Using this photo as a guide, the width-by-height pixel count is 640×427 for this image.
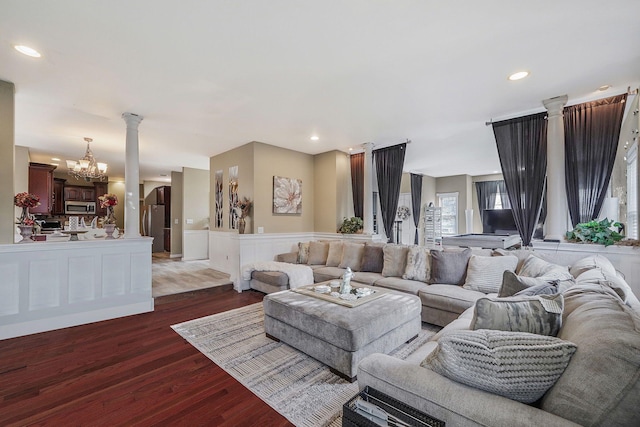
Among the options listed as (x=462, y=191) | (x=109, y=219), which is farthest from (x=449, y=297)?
(x=462, y=191)

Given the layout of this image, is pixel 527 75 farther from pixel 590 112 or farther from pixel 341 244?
pixel 341 244

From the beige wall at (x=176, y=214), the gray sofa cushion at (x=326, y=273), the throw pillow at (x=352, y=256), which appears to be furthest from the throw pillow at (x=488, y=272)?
the beige wall at (x=176, y=214)

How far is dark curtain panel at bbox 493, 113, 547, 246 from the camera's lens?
150 inches

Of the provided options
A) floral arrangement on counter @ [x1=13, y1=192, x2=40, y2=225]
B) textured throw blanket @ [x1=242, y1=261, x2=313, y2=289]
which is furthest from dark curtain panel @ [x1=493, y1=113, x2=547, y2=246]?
floral arrangement on counter @ [x1=13, y1=192, x2=40, y2=225]

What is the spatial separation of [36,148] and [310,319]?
7363 mm

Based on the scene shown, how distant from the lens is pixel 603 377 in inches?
35.2

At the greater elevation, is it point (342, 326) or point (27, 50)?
point (27, 50)

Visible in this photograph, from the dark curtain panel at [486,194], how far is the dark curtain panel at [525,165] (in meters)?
5.99

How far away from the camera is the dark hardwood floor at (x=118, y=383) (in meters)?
1.86

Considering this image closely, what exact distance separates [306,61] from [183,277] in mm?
4841

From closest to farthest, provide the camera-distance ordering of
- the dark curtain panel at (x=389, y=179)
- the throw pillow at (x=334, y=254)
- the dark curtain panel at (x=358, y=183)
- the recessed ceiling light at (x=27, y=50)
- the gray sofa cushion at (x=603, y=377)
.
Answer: the gray sofa cushion at (x=603, y=377), the recessed ceiling light at (x=27, y=50), the throw pillow at (x=334, y=254), the dark curtain panel at (x=389, y=179), the dark curtain panel at (x=358, y=183)

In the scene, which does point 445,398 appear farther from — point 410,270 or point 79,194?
point 79,194

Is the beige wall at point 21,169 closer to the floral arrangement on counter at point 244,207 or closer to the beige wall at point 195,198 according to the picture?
the beige wall at point 195,198

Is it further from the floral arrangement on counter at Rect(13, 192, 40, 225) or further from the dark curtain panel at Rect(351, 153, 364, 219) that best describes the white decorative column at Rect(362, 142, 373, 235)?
the floral arrangement on counter at Rect(13, 192, 40, 225)
